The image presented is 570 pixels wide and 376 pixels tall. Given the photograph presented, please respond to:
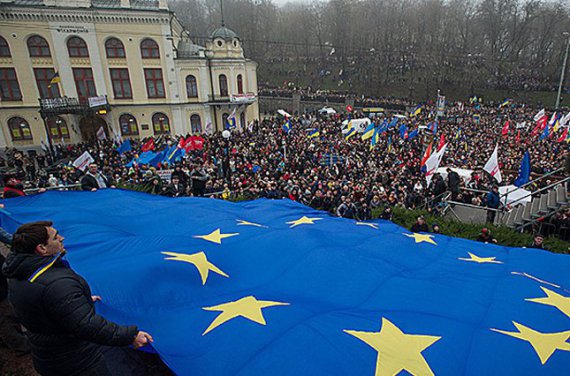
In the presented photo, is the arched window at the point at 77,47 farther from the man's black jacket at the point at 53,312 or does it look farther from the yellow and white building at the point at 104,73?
the man's black jacket at the point at 53,312

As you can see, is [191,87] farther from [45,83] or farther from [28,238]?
[28,238]

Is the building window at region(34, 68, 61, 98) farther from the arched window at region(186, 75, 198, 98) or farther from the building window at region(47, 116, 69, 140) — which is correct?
the arched window at region(186, 75, 198, 98)

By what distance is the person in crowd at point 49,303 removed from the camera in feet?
7.82

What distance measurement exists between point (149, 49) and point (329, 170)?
924 inches

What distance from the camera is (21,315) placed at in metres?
2.44

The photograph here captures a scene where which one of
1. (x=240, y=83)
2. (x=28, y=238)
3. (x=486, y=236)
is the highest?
(x=240, y=83)

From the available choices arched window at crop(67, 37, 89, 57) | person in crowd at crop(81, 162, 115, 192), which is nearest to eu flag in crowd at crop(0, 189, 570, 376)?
person in crowd at crop(81, 162, 115, 192)

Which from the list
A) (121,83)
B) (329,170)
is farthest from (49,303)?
→ (121,83)

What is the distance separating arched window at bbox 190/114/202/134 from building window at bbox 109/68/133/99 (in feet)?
19.8

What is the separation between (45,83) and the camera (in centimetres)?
2888

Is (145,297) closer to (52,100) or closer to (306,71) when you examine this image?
(52,100)

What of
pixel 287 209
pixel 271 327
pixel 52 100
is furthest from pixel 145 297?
pixel 52 100

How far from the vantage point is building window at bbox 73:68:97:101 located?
29.5 meters

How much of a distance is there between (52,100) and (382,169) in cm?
2669
